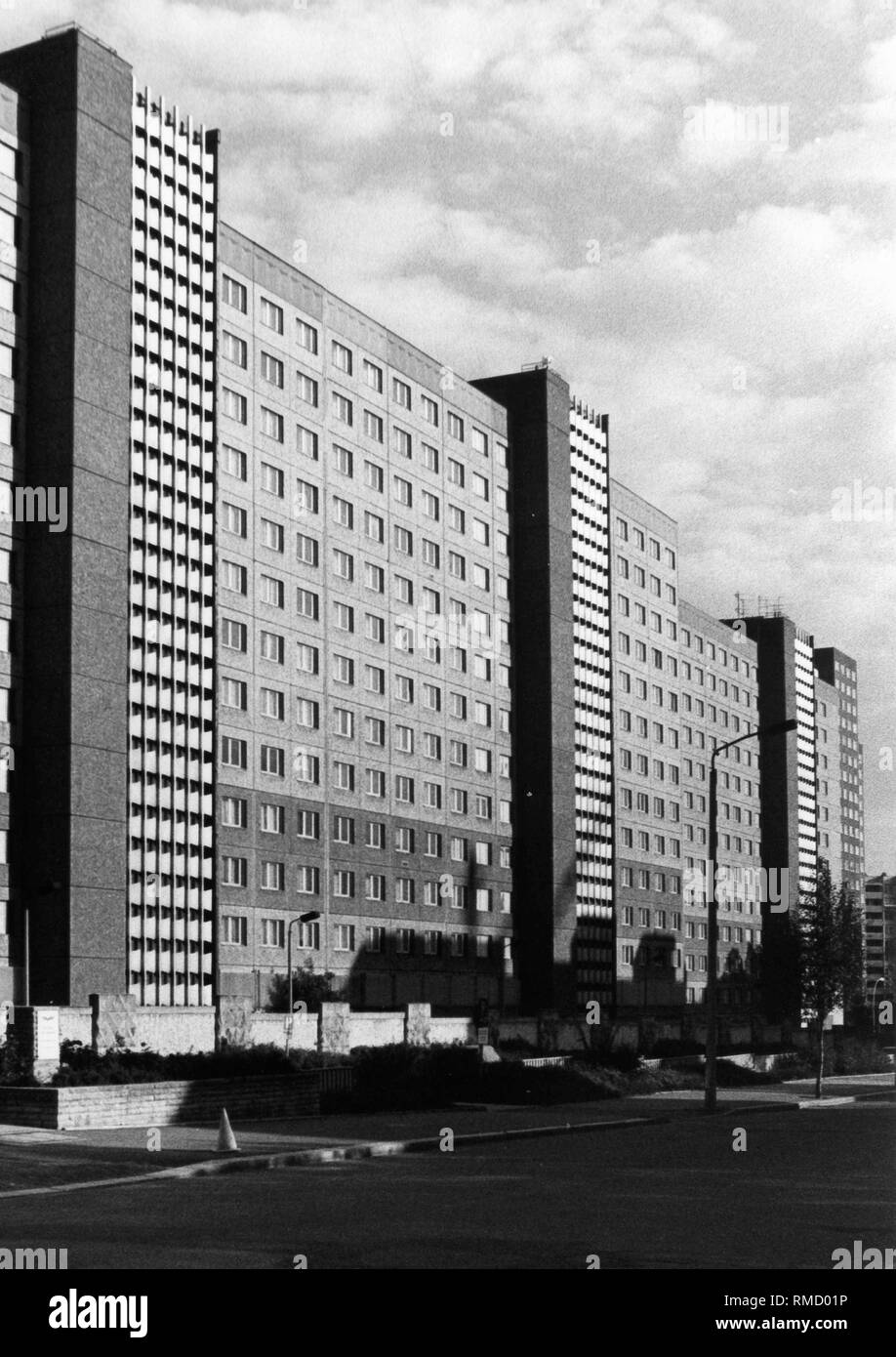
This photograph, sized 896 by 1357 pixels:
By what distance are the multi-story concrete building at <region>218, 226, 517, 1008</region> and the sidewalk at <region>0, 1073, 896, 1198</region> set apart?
26.2 metres

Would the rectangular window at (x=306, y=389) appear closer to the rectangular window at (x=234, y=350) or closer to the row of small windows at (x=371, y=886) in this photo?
the rectangular window at (x=234, y=350)

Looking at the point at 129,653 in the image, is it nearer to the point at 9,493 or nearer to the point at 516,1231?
the point at 9,493

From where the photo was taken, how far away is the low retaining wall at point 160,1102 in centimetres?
3027

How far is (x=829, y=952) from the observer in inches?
4200

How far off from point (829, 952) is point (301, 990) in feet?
159

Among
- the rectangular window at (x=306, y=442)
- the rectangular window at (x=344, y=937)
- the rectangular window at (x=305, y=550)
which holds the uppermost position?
the rectangular window at (x=306, y=442)

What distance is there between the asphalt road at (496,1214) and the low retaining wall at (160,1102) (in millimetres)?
5999

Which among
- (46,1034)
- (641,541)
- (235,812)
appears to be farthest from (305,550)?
(46,1034)

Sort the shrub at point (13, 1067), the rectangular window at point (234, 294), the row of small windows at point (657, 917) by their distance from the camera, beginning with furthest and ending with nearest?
the row of small windows at point (657, 917) < the rectangular window at point (234, 294) < the shrub at point (13, 1067)

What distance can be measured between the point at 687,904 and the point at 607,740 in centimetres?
1829

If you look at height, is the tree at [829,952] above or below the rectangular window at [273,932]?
below

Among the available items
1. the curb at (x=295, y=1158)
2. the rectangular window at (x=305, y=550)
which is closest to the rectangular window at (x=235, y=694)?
the rectangular window at (x=305, y=550)
